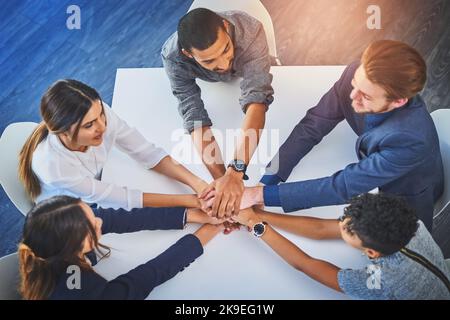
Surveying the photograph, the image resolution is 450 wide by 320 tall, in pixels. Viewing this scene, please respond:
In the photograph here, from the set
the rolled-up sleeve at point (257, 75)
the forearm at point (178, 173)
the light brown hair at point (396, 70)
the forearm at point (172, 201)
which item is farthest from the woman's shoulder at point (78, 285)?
the light brown hair at point (396, 70)

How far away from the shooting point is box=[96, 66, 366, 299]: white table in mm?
1533

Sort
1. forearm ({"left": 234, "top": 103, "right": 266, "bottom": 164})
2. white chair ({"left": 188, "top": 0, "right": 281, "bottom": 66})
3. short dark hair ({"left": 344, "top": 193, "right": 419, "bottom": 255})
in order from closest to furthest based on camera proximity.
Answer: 1. short dark hair ({"left": 344, "top": 193, "right": 419, "bottom": 255})
2. forearm ({"left": 234, "top": 103, "right": 266, "bottom": 164})
3. white chair ({"left": 188, "top": 0, "right": 281, "bottom": 66})

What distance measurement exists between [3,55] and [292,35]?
101cm

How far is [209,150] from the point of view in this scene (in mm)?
1682

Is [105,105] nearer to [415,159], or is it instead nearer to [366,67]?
[366,67]

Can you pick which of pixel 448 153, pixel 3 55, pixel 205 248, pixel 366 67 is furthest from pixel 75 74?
pixel 448 153

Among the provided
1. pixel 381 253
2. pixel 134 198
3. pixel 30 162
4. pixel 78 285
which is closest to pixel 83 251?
pixel 78 285

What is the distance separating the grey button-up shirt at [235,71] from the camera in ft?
5.64

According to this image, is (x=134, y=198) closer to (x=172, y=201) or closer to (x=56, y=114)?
(x=172, y=201)

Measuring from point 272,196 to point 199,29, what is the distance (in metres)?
0.55

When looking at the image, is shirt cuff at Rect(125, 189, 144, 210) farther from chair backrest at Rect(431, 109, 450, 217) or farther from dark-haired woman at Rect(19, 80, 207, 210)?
chair backrest at Rect(431, 109, 450, 217)

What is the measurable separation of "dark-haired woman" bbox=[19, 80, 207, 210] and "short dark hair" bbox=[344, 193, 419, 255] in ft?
1.53

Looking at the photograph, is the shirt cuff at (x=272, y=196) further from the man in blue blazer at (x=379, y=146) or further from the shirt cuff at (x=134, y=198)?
the shirt cuff at (x=134, y=198)

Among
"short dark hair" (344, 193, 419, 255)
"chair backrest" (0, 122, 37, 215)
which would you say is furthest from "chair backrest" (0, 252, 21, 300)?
"short dark hair" (344, 193, 419, 255)
